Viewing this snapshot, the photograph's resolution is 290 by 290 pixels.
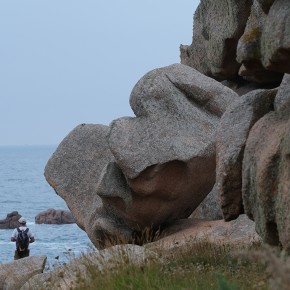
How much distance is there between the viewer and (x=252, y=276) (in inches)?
520

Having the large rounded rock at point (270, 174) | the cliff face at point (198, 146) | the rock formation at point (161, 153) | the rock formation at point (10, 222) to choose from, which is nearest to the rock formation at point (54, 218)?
the rock formation at point (10, 222)

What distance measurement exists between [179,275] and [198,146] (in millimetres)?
10635

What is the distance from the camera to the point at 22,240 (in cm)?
2800

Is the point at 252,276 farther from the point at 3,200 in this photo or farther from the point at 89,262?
the point at 3,200

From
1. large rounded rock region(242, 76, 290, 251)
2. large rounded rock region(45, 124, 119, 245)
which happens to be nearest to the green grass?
large rounded rock region(242, 76, 290, 251)

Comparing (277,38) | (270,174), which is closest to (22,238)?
(270,174)

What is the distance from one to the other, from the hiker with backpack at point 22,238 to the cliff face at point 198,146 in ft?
5.52

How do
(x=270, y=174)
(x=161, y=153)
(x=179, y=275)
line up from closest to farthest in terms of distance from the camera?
1. (x=270, y=174)
2. (x=179, y=275)
3. (x=161, y=153)

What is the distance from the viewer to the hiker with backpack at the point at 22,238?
90.3 feet

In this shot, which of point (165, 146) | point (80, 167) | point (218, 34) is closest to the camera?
point (165, 146)

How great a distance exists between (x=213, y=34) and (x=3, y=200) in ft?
343

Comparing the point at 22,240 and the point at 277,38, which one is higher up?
the point at 277,38

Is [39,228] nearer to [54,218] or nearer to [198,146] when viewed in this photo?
[54,218]

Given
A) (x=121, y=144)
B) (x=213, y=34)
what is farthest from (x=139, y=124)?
(x=213, y=34)
